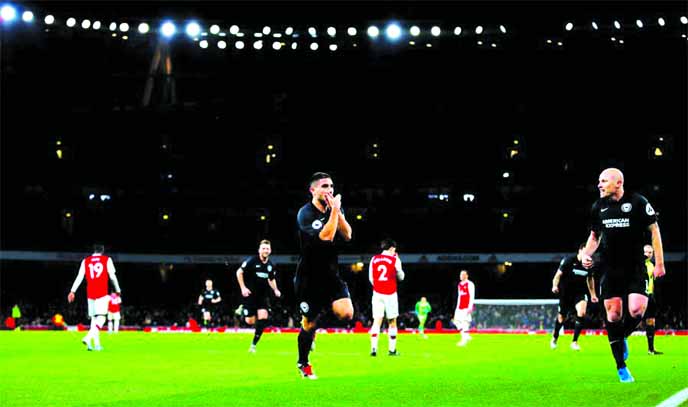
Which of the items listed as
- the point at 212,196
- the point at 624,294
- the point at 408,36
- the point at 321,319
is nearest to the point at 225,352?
the point at 321,319

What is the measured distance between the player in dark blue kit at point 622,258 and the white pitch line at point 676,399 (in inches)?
50.3

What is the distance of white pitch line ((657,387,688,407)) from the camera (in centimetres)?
822

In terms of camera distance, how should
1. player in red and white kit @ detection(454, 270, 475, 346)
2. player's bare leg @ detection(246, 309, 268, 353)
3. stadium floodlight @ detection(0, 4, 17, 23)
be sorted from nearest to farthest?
player's bare leg @ detection(246, 309, 268, 353)
player in red and white kit @ detection(454, 270, 475, 346)
stadium floodlight @ detection(0, 4, 17, 23)

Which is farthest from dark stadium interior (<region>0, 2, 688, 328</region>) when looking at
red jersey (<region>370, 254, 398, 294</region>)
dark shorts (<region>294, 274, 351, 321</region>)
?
dark shorts (<region>294, 274, 351, 321</region>)

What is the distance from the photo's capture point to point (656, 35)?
37.0m

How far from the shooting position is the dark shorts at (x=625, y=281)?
10703mm

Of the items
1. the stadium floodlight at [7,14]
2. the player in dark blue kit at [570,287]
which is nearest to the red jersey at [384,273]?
the player in dark blue kit at [570,287]

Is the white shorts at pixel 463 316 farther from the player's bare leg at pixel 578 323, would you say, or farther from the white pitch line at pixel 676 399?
the white pitch line at pixel 676 399

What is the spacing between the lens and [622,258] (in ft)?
35.3

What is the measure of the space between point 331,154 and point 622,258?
154 ft

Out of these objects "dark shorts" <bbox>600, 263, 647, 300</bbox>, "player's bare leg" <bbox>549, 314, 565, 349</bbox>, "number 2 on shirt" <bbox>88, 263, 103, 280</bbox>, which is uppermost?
"number 2 on shirt" <bbox>88, 263, 103, 280</bbox>

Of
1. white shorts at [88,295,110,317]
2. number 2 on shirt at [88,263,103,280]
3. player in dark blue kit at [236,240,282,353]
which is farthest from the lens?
number 2 on shirt at [88,263,103,280]

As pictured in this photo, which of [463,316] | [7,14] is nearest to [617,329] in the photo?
[463,316]

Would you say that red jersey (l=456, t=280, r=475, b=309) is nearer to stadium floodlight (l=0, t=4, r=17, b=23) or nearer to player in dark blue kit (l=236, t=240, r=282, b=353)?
player in dark blue kit (l=236, t=240, r=282, b=353)
